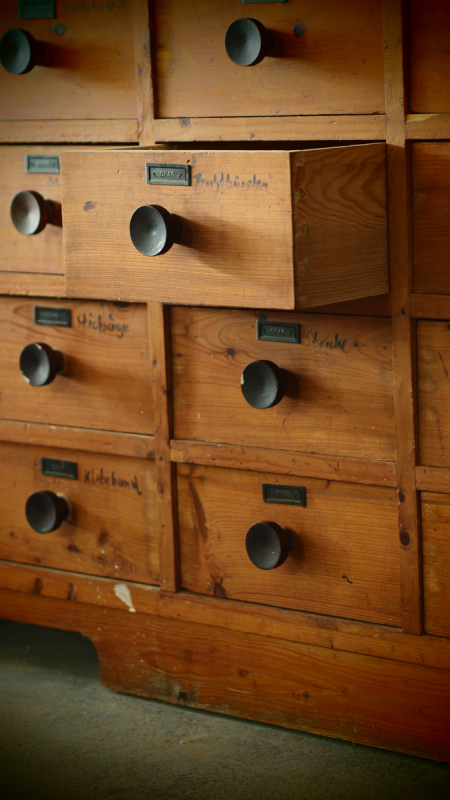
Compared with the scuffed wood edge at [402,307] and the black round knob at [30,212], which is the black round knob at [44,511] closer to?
the black round knob at [30,212]

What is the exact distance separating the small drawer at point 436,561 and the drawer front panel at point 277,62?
610 millimetres

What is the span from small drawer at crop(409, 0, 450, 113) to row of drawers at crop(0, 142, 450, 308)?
2.7 inches

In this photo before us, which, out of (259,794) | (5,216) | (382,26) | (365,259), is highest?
(382,26)

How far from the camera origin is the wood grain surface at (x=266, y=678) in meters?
1.60

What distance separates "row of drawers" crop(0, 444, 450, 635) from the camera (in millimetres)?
1562

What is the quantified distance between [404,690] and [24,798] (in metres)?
0.65

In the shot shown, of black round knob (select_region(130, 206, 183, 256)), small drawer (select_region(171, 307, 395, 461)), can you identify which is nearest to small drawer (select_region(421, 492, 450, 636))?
small drawer (select_region(171, 307, 395, 461))

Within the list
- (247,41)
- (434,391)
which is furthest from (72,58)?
Answer: (434,391)

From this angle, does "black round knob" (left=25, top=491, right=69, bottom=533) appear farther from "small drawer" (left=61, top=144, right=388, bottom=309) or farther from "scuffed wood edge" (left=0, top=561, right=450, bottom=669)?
"small drawer" (left=61, top=144, right=388, bottom=309)

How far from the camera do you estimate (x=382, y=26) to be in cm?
139

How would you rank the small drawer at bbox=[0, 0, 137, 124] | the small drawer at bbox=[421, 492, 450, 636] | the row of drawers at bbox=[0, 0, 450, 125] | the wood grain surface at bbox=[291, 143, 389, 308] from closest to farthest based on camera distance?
the wood grain surface at bbox=[291, 143, 389, 308] → the row of drawers at bbox=[0, 0, 450, 125] → the small drawer at bbox=[421, 492, 450, 636] → the small drawer at bbox=[0, 0, 137, 124]

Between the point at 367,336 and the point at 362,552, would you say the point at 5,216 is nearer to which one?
the point at 367,336

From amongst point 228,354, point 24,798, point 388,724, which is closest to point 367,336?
point 228,354

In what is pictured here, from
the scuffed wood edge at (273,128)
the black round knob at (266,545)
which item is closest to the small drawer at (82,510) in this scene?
the black round knob at (266,545)
